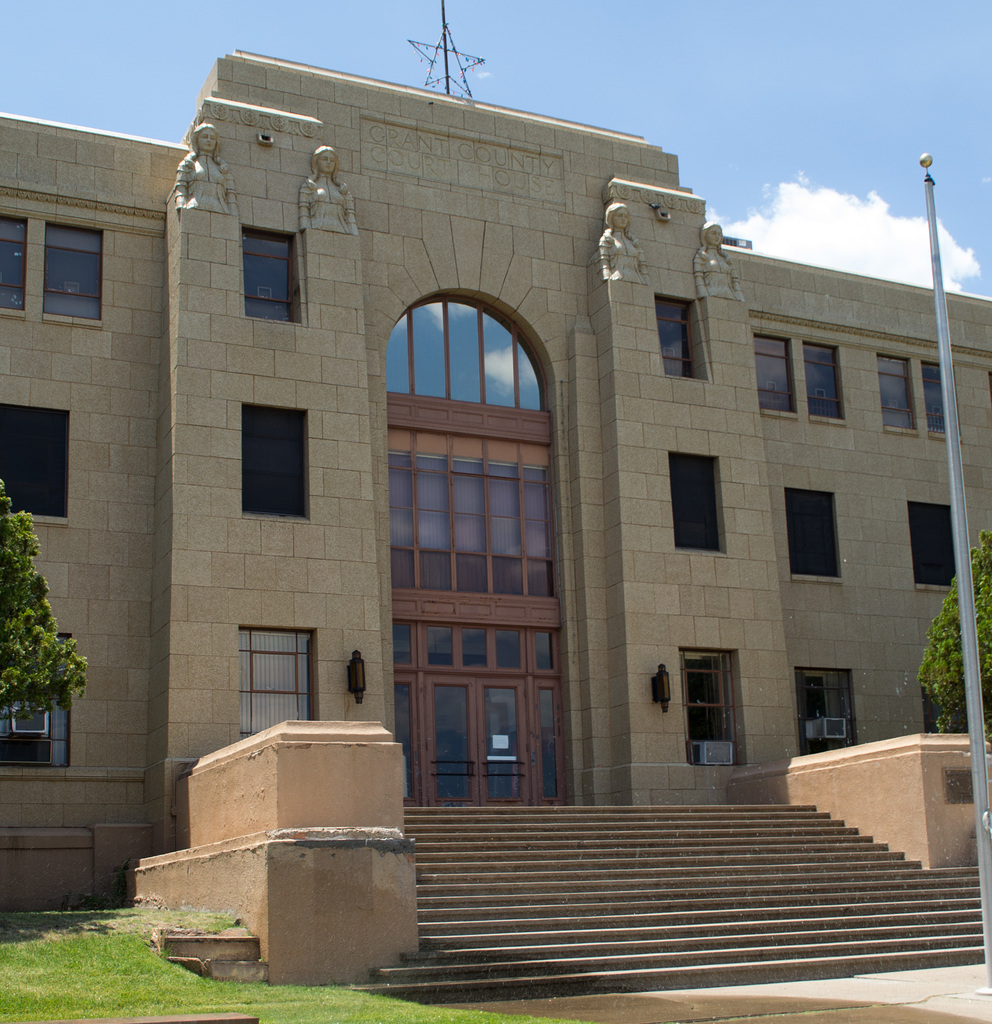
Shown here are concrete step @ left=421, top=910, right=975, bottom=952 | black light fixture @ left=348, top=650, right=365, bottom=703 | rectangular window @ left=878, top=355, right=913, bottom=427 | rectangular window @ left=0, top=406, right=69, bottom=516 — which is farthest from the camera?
rectangular window @ left=878, top=355, right=913, bottom=427

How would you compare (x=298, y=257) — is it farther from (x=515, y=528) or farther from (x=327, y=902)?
(x=327, y=902)

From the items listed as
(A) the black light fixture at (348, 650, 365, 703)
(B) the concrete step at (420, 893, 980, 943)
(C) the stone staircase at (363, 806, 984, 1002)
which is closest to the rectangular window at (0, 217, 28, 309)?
(A) the black light fixture at (348, 650, 365, 703)

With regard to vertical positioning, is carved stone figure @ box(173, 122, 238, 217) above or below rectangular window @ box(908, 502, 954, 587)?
above

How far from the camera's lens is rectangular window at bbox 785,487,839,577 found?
27.2m

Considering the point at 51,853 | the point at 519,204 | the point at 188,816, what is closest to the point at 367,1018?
the point at 188,816

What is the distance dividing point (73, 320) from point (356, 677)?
7.52 m

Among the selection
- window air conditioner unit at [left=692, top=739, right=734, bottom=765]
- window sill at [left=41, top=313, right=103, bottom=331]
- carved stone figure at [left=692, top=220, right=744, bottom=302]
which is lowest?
window air conditioner unit at [left=692, top=739, right=734, bottom=765]

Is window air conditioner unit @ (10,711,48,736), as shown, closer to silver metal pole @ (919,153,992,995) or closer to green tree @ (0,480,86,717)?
green tree @ (0,480,86,717)

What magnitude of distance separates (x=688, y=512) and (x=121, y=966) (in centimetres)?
1505

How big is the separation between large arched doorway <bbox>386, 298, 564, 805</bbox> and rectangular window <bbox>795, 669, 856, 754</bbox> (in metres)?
5.33

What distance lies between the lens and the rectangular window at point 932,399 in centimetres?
2973

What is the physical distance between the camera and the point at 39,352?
21.7m

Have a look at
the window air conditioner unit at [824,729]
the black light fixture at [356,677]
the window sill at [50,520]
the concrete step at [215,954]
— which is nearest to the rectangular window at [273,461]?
the black light fixture at [356,677]

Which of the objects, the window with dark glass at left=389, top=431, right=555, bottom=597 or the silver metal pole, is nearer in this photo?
the silver metal pole
